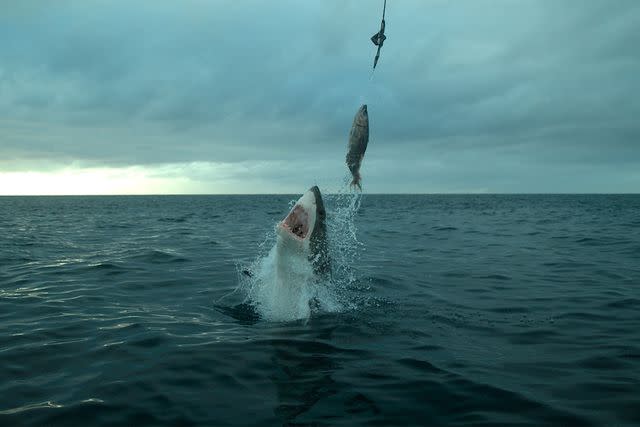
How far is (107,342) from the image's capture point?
820 cm

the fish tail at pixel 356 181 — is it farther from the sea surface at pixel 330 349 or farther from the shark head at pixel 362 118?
the sea surface at pixel 330 349

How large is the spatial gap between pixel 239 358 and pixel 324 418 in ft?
7.54

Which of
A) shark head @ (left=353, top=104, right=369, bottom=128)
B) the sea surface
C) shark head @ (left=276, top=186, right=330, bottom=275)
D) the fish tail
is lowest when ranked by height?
the sea surface

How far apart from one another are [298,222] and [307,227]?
0.23 metres

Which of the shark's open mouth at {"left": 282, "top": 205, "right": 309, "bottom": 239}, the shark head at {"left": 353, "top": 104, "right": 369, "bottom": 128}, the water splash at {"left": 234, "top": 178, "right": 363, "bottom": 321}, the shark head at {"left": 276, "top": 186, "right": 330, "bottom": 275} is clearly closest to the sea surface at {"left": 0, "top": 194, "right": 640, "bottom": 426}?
the water splash at {"left": 234, "top": 178, "right": 363, "bottom": 321}

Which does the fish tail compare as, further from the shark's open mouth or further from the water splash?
the shark's open mouth

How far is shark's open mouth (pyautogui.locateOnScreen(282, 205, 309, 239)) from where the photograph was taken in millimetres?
Answer: 8961

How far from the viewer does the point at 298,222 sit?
9.11 metres

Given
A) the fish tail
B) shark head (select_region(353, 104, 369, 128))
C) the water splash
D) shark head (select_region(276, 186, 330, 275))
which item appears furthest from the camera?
the water splash

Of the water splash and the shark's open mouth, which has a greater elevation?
the shark's open mouth

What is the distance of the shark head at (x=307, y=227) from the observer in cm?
893

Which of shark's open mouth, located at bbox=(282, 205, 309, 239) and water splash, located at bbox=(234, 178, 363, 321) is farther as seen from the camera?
water splash, located at bbox=(234, 178, 363, 321)

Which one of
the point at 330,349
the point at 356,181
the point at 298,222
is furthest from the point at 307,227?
the point at 330,349

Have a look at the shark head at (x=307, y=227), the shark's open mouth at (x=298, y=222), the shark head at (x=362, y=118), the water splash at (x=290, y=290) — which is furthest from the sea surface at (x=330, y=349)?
the shark head at (x=362, y=118)
